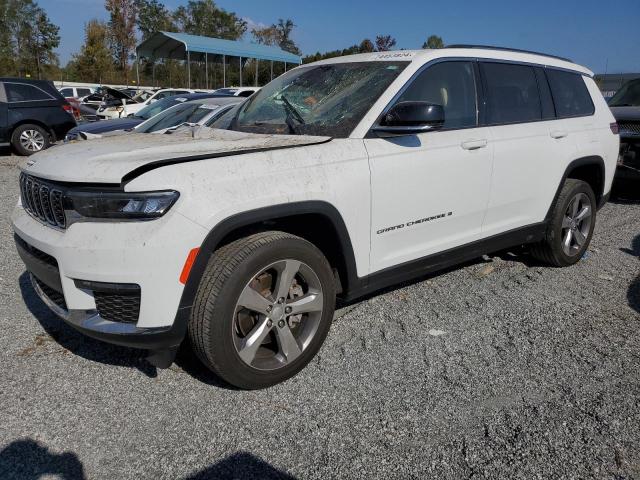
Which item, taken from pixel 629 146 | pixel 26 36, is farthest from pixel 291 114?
pixel 26 36

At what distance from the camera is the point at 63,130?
12.5m

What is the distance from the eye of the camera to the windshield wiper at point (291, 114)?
3410mm

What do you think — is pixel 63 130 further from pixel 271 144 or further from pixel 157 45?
pixel 157 45

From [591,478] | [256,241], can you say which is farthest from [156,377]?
[591,478]

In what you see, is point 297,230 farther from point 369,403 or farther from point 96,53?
point 96,53

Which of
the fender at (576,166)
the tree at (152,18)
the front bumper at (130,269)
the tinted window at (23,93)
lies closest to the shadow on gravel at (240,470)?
the front bumper at (130,269)

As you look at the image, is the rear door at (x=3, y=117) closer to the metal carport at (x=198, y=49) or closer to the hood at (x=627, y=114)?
the hood at (x=627, y=114)

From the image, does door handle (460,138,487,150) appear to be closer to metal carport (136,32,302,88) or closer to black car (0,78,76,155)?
black car (0,78,76,155)

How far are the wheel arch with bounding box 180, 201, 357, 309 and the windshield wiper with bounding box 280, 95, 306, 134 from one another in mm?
692

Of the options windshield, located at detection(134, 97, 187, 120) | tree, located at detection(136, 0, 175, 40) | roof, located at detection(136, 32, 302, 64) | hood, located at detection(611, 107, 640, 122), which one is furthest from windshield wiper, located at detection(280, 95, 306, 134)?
tree, located at detection(136, 0, 175, 40)

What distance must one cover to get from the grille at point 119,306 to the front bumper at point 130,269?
0.06 ft

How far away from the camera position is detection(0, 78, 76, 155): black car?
39.0ft

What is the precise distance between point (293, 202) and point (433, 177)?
3.60ft

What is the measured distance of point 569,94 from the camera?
467cm
